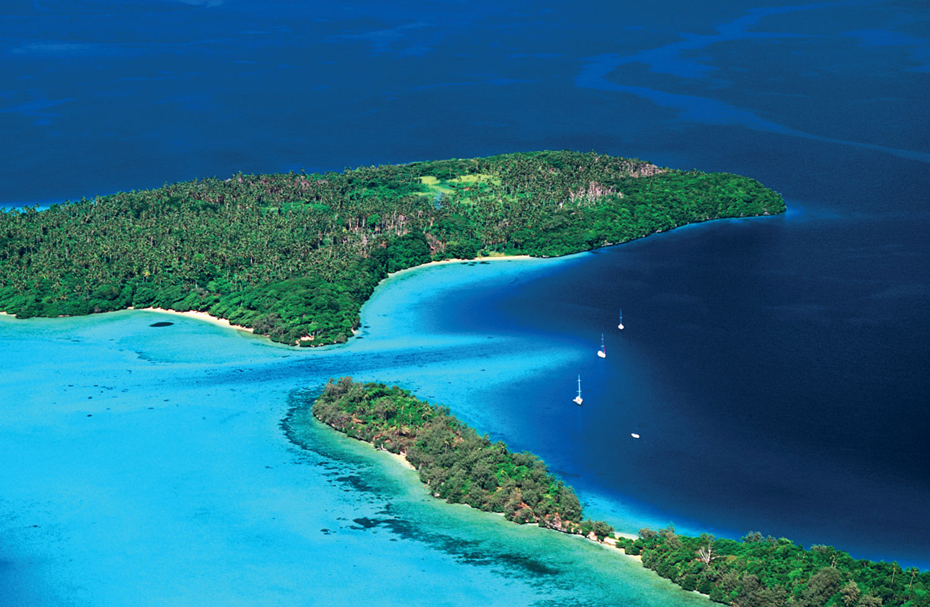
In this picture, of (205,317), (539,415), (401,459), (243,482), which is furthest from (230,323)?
(539,415)

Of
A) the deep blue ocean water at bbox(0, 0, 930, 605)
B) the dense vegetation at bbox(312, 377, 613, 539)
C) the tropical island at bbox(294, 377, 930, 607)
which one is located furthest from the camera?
the dense vegetation at bbox(312, 377, 613, 539)

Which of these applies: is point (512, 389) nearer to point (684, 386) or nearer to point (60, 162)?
point (684, 386)

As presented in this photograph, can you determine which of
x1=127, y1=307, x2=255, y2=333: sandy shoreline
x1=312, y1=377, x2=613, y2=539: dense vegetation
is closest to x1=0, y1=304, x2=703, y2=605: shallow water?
x1=312, y1=377, x2=613, y2=539: dense vegetation

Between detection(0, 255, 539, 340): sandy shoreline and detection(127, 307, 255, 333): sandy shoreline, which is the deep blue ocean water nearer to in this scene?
detection(0, 255, 539, 340): sandy shoreline

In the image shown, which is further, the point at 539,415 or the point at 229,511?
the point at 539,415

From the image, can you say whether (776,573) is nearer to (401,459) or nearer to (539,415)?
(539,415)

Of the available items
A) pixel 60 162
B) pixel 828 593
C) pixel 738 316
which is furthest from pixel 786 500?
pixel 60 162
